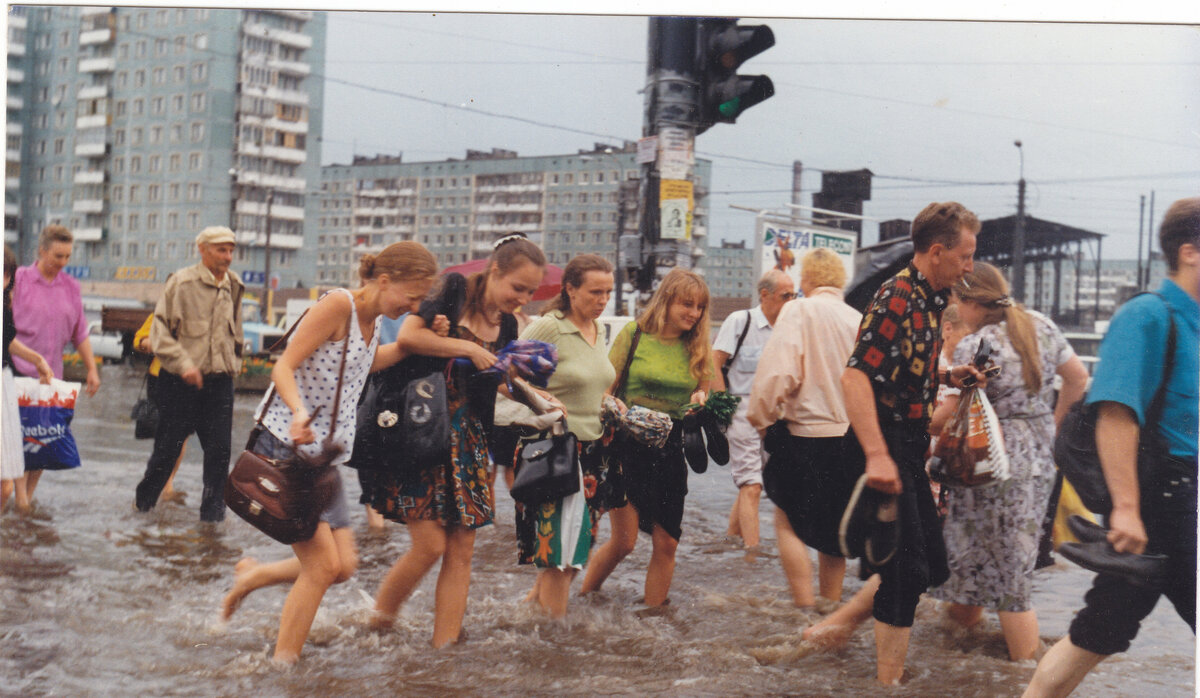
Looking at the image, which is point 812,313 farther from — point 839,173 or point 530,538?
point 839,173

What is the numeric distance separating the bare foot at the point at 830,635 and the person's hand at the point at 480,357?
1768 millimetres

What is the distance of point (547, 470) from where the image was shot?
4.57 meters

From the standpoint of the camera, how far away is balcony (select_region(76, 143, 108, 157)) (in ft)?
20.6

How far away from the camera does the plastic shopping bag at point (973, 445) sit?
4336mm

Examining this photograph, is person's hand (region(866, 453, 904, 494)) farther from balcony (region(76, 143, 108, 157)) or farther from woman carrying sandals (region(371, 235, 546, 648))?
balcony (region(76, 143, 108, 157))

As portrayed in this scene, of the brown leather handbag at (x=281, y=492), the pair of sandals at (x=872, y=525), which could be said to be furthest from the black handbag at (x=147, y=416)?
the pair of sandals at (x=872, y=525)

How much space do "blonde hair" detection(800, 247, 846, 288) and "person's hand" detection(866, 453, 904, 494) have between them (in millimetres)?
1816

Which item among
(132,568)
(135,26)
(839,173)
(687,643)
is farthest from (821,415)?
(135,26)

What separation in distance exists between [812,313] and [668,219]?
70.4 inches

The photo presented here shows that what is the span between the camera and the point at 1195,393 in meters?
3.29

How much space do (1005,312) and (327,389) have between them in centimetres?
285

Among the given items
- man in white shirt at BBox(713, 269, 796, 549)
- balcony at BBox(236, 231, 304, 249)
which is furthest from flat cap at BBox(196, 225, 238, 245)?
balcony at BBox(236, 231, 304, 249)

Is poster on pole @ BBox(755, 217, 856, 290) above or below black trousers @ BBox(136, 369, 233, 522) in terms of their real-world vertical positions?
above

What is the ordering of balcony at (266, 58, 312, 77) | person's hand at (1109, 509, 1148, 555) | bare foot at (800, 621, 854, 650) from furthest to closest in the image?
1. balcony at (266, 58, 312, 77)
2. bare foot at (800, 621, 854, 650)
3. person's hand at (1109, 509, 1148, 555)
